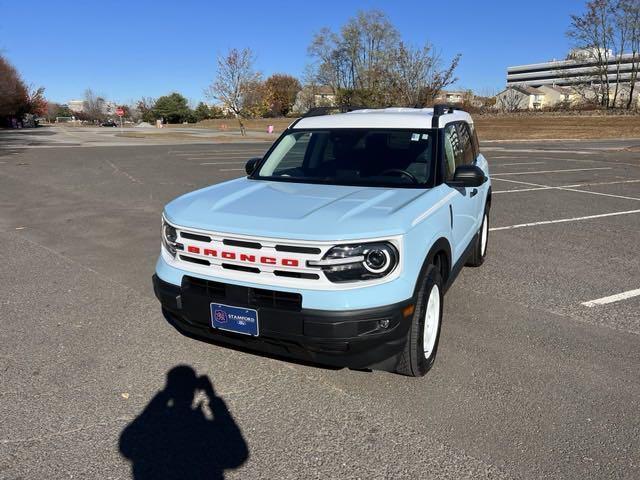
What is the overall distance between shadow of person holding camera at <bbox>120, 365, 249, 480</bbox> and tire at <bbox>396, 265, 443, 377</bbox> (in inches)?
43.8

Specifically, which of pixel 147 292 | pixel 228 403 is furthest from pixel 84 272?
pixel 228 403

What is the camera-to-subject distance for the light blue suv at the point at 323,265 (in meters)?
2.87

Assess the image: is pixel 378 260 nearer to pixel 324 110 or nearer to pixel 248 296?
pixel 248 296

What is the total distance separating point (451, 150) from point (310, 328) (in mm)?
2385

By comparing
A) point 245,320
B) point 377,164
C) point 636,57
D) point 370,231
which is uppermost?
point 636,57

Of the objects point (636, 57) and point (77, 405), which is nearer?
point (77, 405)

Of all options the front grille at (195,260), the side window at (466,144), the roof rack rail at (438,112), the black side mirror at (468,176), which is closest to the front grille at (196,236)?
the front grille at (195,260)

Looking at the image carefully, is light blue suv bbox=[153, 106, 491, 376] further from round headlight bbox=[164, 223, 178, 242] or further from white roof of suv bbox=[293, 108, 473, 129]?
white roof of suv bbox=[293, 108, 473, 129]

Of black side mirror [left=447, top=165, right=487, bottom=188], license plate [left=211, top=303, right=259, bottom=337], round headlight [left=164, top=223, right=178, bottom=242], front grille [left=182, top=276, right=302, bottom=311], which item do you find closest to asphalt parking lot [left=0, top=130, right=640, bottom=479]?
license plate [left=211, top=303, right=259, bottom=337]

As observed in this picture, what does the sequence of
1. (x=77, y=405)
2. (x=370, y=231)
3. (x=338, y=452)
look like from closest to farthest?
(x=338, y=452) < (x=370, y=231) < (x=77, y=405)

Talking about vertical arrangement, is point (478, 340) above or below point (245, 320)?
below

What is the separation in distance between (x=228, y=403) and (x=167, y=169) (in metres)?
14.4

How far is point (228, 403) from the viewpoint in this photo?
314 cm

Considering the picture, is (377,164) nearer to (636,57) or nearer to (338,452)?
(338,452)
